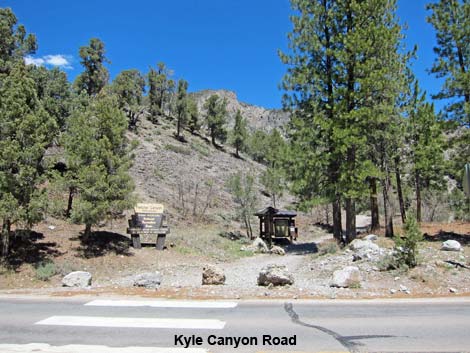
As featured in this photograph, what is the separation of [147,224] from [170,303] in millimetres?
12973

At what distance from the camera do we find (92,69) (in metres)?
44.2

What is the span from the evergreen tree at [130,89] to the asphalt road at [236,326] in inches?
1869

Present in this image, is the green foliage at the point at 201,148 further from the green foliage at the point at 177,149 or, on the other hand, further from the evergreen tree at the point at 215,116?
the evergreen tree at the point at 215,116

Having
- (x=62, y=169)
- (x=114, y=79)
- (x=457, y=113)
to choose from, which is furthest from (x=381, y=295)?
(x=114, y=79)

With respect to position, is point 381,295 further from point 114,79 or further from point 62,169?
point 114,79

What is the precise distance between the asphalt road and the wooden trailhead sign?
12.0m

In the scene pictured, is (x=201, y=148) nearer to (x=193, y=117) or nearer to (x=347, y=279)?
(x=193, y=117)

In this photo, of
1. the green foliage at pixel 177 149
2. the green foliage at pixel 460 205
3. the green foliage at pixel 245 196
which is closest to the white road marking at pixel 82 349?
the green foliage at pixel 245 196

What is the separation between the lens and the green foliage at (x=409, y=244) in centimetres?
1216

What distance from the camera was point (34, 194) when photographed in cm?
1608

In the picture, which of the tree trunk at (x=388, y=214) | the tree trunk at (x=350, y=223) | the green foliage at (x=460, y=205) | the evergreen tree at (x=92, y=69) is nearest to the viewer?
the tree trunk at (x=350, y=223)

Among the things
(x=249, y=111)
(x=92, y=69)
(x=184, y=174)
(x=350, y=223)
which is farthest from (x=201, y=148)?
(x=249, y=111)

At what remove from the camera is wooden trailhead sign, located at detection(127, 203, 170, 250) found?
2146 centimetres

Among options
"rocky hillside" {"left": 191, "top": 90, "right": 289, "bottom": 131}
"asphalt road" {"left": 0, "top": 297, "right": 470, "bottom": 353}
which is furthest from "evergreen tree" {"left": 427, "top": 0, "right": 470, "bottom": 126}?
"rocky hillside" {"left": 191, "top": 90, "right": 289, "bottom": 131}
